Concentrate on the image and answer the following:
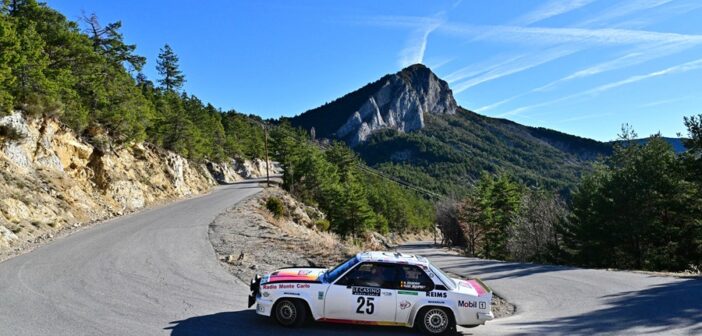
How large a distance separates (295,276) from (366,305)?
167 cm

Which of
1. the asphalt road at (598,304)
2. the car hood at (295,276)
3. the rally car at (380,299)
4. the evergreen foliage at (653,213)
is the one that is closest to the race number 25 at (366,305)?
the rally car at (380,299)

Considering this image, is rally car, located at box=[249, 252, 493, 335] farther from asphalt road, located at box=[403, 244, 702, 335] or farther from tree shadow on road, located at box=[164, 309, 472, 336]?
asphalt road, located at box=[403, 244, 702, 335]

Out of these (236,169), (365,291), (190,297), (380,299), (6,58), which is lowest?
(190,297)

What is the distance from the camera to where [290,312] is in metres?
9.05

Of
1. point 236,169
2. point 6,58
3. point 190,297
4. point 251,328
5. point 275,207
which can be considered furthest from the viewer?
point 236,169

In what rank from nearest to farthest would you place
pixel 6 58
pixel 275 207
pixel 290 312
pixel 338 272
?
pixel 290 312 < pixel 338 272 < pixel 6 58 < pixel 275 207

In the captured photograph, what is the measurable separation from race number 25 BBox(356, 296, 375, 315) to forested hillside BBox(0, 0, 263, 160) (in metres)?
20.9

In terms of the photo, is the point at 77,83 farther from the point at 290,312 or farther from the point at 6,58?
the point at 290,312

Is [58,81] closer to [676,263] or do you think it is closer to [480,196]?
[676,263]

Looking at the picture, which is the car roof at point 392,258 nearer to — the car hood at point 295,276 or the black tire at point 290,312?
the car hood at point 295,276

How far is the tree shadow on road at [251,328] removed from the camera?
8625 mm

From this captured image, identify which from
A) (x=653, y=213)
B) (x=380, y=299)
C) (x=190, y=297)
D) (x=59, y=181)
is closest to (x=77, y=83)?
(x=59, y=181)

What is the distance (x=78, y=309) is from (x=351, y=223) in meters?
49.1

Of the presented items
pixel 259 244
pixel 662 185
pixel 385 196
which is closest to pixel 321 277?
pixel 259 244
